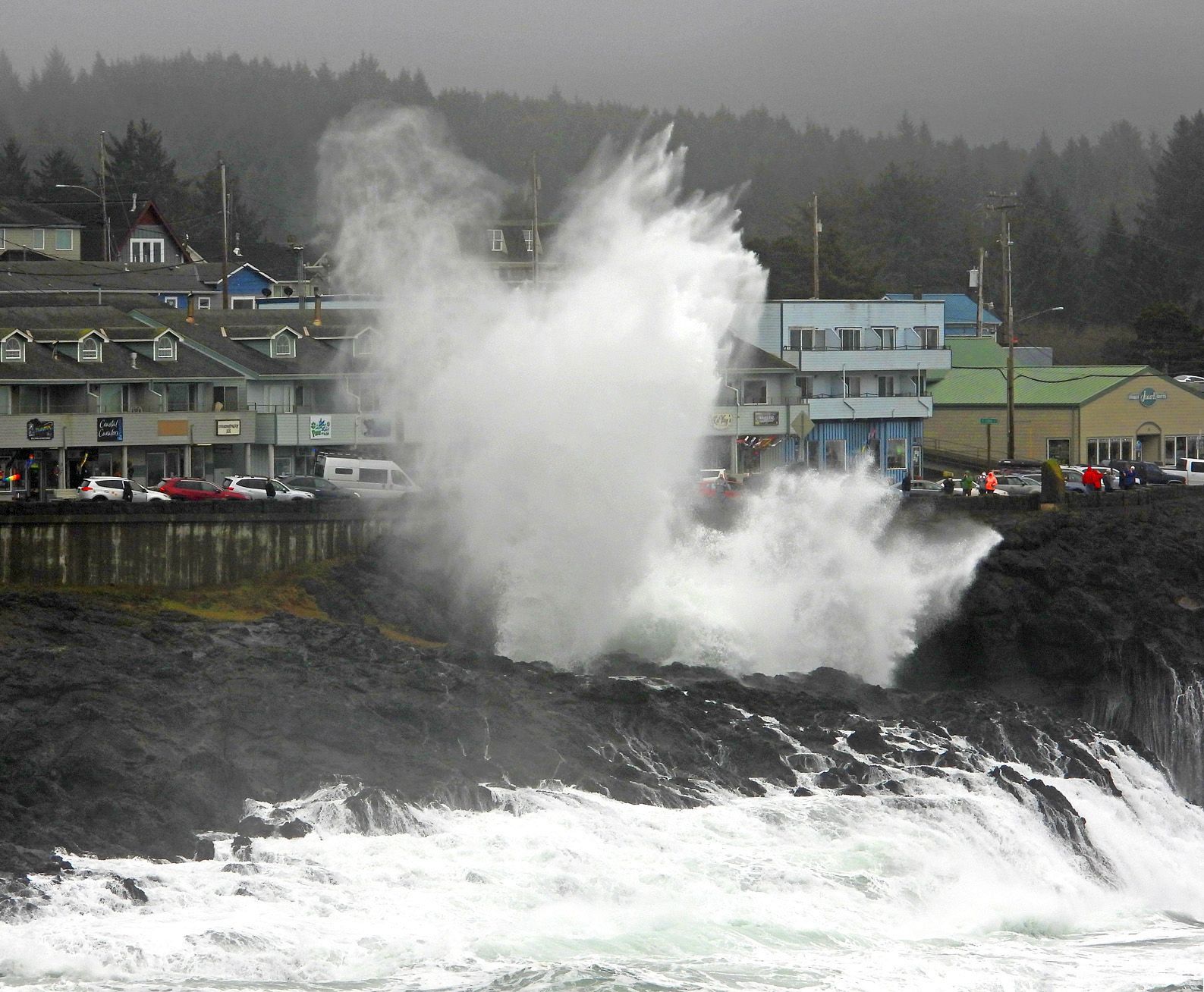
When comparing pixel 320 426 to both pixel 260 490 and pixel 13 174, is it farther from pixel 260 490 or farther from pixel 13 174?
pixel 13 174

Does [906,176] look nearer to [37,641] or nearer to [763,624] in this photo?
[763,624]

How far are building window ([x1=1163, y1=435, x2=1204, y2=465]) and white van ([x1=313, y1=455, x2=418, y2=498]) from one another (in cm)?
4227

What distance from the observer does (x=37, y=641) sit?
31.4m

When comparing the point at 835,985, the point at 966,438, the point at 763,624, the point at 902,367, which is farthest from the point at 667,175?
the point at 966,438

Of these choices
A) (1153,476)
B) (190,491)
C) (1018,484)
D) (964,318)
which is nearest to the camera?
(190,491)

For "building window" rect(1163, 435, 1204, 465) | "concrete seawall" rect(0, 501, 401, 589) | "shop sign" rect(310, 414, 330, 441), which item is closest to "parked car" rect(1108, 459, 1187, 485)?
"building window" rect(1163, 435, 1204, 465)

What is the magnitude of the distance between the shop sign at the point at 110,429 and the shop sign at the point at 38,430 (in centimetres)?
197

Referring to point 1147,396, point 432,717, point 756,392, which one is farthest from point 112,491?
point 1147,396

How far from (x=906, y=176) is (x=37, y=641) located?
120279 mm

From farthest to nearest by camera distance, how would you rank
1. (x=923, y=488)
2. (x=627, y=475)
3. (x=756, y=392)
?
(x=756, y=392) → (x=923, y=488) → (x=627, y=475)

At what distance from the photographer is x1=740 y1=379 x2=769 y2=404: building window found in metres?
68.4

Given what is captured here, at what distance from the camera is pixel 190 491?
46656 mm

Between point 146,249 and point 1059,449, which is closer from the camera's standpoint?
point 1059,449

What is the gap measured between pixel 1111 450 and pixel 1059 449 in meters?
2.55
